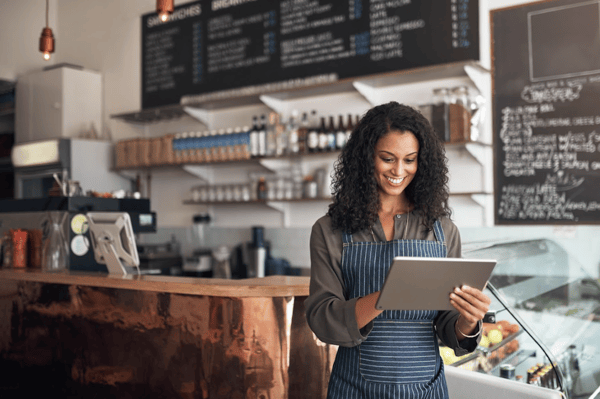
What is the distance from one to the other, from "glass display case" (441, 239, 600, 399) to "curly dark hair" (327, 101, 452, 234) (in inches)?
26.7

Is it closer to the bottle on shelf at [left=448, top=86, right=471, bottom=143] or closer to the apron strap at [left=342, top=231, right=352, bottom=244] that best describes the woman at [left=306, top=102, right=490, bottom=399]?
the apron strap at [left=342, top=231, right=352, bottom=244]

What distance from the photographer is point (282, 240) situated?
4.74 metres

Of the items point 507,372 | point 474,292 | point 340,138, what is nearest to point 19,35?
point 340,138

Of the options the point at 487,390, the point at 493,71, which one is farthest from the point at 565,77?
the point at 487,390

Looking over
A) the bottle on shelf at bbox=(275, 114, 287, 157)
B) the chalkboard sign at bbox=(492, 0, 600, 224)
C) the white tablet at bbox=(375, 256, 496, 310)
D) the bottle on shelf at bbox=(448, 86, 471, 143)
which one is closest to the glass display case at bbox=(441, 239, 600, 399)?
→ the white tablet at bbox=(375, 256, 496, 310)

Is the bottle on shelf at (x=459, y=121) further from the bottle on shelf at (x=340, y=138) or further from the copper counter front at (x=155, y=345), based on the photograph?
the copper counter front at (x=155, y=345)

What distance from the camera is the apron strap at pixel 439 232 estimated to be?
59.2 inches

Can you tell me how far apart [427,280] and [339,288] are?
0.28 meters

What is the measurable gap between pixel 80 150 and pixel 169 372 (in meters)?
3.35

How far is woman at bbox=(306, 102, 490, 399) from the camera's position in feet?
4.71

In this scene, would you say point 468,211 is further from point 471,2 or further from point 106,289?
point 106,289

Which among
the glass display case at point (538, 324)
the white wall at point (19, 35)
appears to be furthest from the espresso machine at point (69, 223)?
the white wall at point (19, 35)

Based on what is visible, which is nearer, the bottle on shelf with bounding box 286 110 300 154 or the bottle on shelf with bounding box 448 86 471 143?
the bottle on shelf with bounding box 448 86 471 143

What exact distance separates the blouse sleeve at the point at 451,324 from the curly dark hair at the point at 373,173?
0.17 ft
